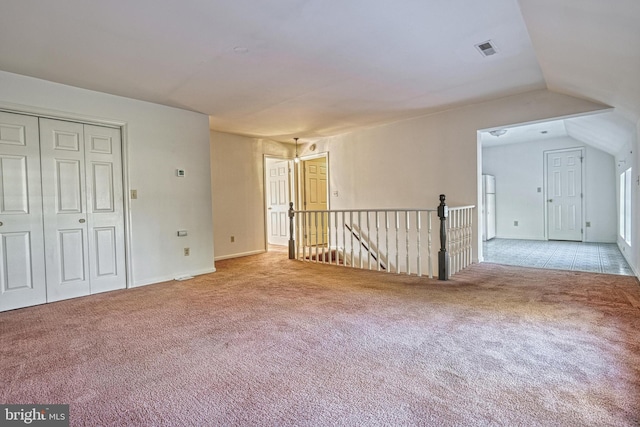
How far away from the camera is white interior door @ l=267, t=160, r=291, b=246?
737 centimetres

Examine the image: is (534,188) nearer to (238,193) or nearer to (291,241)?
(291,241)

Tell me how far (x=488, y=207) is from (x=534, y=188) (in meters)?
1.09

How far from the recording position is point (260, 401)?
1617 mm

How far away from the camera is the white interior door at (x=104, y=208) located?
376 centimetres

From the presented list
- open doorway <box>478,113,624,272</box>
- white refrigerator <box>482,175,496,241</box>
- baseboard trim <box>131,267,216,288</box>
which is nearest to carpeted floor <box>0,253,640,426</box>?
baseboard trim <box>131,267,216,288</box>

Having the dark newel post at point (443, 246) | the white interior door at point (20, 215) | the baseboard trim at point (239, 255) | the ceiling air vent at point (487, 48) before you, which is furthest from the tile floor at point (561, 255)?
the white interior door at point (20, 215)

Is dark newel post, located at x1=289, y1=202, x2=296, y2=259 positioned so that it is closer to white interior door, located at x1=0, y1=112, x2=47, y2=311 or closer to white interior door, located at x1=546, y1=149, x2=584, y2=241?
white interior door, located at x1=0, y1=112, x2=47, y2=311

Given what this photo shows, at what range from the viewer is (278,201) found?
754cm

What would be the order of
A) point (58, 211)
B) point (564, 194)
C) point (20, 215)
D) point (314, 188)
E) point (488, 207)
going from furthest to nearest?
point (488, 207) < point (314, 188) < point (564, 194) < point (58, 211) < point (20, 215)

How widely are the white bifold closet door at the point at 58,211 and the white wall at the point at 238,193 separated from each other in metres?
2.03

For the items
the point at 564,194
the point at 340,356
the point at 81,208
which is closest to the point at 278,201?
the point at 81,208

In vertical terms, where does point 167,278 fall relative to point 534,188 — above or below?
below

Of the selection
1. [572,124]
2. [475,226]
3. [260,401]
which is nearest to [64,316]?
[260,401]

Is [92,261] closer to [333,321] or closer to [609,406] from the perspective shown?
[333,321]
